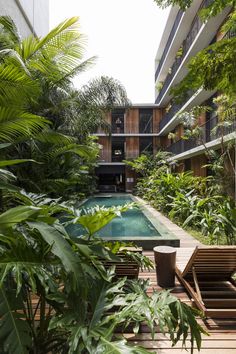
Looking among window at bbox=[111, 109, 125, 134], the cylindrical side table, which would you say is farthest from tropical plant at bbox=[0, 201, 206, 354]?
window at bbox=[111, 109, 125, 134]

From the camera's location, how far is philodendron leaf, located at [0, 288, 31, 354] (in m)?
1.43

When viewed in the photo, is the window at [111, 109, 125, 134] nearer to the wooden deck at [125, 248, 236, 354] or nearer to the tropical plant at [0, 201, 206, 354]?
the wooden deck at [125, 248, 236, 354]

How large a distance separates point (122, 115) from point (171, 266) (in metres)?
25.4

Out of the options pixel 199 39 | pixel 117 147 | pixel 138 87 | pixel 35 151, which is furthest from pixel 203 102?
pixel 138 87

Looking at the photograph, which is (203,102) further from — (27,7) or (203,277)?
(203,277)

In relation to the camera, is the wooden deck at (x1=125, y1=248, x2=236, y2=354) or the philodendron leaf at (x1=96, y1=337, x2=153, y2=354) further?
the wooden deck at (x1=125, y1=248, x2=236, y2=354)

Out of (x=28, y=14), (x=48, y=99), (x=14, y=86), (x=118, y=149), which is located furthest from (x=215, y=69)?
(x=118, y=149)

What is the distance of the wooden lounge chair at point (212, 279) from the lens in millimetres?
Result: 3240

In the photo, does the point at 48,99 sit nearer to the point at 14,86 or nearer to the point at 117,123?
the point at 14,86

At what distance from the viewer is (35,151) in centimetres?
748

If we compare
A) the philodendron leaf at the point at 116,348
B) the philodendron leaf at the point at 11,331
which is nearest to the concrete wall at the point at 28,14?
the philodendron leaf at the point at 11,331

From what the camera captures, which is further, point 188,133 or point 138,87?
point 138,87

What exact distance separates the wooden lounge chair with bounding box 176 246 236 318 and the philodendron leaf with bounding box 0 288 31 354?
7.35 ft

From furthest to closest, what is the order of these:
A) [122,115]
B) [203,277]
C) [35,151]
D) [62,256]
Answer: [122,115] → [35,151] → [203,277] → [62,256]
